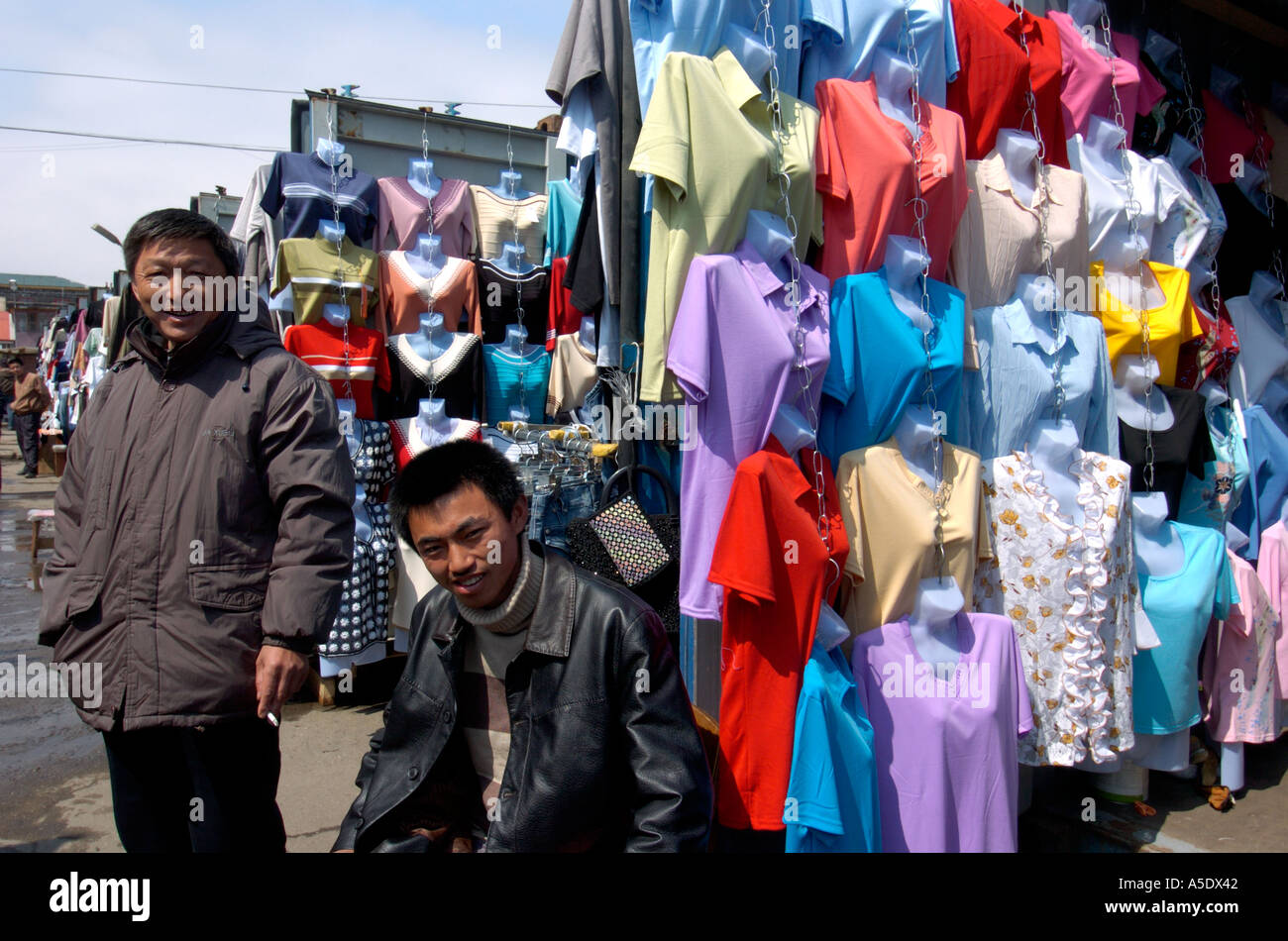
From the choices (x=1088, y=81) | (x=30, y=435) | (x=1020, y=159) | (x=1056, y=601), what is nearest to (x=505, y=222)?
(x=1020, y=159)

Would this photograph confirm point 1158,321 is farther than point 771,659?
Yes

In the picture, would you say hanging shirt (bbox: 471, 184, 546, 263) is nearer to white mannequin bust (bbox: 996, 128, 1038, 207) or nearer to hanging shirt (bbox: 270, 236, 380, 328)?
hanging shirt (bbox: 270, 236, 380, 328)

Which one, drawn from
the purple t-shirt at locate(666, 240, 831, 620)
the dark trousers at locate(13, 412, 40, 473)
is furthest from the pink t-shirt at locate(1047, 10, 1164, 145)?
the dark trousers at locate(13, 412, 40, 473)

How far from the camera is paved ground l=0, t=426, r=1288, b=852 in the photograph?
334cm

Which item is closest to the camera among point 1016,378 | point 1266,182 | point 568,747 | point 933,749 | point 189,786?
point 568,747

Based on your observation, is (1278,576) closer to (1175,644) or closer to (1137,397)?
(1175,644)

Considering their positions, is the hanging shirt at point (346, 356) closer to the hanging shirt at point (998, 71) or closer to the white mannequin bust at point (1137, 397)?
the hanging shirt at point (998, 71)

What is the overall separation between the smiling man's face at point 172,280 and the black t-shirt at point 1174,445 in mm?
3230

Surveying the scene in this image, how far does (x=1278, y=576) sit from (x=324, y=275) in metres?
4.50

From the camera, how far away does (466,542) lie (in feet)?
5.79

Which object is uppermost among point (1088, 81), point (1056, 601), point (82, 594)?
point (1088, 81)

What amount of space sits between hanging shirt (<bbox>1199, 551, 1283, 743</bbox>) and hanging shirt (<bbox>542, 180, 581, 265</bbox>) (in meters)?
3.40

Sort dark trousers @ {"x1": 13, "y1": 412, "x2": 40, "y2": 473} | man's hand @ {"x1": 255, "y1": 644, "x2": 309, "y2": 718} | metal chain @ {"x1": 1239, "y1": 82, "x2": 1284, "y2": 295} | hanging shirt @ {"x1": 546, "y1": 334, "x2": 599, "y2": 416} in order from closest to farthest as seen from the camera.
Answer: man's hand @ {"x1": 255, "y1": 644, "x2": 309, "y2": 718}
metal chain @ {"x1": 1239, "y1": 82, "x2": 1284, "y2": 295}
hanging shirt @ {"x1": 546, "y1": 334, "x2": 599, "y2": 416}
dark trousers @ {"x1": 13, "y1": 412, "x2": 40, "y2": 473}
